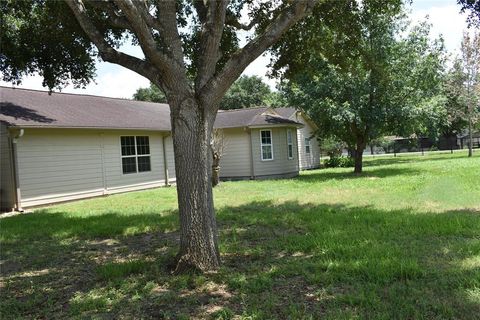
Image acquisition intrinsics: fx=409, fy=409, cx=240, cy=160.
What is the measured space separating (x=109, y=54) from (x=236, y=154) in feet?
51.4

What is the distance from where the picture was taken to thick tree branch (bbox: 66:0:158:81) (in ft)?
17.3

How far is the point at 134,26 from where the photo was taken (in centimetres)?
501

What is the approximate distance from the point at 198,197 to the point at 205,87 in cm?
142

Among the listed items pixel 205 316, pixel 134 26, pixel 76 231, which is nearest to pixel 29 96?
pixel 76 231

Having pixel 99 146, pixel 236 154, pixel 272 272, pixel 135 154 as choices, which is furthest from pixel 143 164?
pixel 272 272

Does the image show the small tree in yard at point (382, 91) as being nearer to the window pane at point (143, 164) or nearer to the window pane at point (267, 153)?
the window pane at point (267, 153)

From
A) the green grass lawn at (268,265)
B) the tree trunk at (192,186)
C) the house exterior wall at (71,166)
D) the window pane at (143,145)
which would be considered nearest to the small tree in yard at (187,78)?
the tree trunk at (192,186)

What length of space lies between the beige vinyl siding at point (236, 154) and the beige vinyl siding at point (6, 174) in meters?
10.3

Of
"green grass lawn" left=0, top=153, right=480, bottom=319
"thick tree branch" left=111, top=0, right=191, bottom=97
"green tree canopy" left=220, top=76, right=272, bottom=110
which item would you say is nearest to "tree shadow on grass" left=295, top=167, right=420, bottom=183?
"green grass lawn" left=0, top=153, right=480, bottom=319

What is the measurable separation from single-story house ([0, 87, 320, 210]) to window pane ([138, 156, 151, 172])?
0.06 meters

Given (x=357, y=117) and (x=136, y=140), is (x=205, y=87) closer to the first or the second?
(x=136, y=140)

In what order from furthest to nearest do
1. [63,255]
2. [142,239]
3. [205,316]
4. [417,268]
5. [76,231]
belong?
1. [76,231]
2. [142,239]
3. [63,255]
4. [417,268]
5. [205,316]

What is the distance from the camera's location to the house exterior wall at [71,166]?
13156mm

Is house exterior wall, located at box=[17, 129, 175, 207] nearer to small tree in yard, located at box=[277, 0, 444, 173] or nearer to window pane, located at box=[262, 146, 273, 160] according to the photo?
window pane, located at box=[262, 146, 273, 160]
